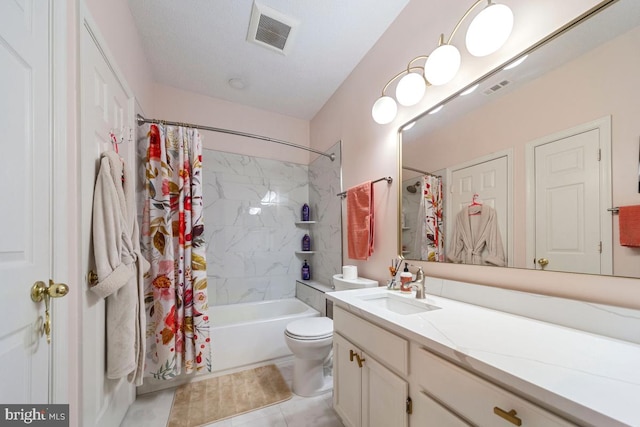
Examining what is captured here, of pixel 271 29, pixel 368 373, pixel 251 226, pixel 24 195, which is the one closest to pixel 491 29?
pixel 271 29

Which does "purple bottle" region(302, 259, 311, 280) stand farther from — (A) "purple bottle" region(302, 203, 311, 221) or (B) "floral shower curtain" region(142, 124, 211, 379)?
(B) "floral shower curtain" region(142, 124, 211, 379)

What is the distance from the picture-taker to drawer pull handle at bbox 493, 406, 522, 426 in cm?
54

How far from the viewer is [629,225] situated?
2.36 feet

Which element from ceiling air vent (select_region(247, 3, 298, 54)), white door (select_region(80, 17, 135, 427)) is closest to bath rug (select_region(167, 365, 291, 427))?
white door (select_region(80, 17, 135, 427))

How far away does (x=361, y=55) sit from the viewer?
197cm

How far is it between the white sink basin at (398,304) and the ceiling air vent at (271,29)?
1.91 meters

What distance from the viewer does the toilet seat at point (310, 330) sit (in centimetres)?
161

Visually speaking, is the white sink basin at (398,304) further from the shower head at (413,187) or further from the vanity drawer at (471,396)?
the shower head at (413,187)

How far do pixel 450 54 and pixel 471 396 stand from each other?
1.41 metres

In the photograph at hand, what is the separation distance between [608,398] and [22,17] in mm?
1720

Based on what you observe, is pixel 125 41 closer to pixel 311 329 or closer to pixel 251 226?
pixel 251 226

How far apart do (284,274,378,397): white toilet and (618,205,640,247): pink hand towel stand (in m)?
1.21

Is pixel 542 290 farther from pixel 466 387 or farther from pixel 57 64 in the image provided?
pixel 57 64

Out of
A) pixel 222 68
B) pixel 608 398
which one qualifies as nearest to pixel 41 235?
pixel 608 398
